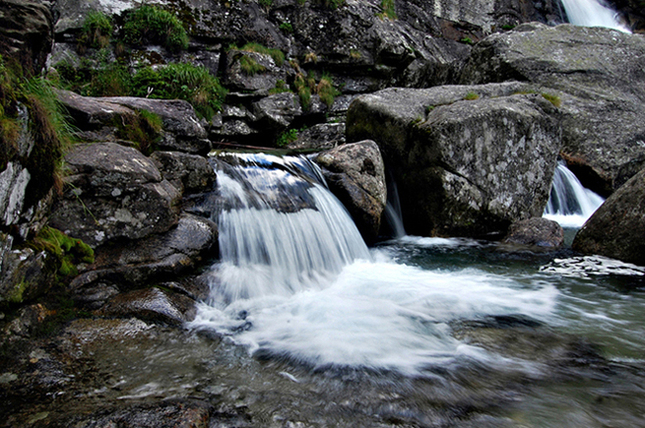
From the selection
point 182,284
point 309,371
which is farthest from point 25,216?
point 309,371

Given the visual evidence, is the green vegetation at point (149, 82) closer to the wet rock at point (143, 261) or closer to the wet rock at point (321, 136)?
the wet rock at point (321, 136)

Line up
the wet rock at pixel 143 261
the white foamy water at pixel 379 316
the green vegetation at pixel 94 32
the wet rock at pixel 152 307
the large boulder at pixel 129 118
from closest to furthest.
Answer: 1. the white foamy water at pixel 379 316
2. the wet rock at pixel 152 307
3. the wet rock at pixel 143 261
4. the large boulder at pixel 129 118
5. the green vegetation at pixel 94 32

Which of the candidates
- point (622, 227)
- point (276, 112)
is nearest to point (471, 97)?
point (622, 227)

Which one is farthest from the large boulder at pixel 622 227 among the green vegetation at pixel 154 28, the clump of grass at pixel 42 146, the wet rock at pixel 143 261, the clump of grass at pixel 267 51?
the green vegetation at pixel 154 28

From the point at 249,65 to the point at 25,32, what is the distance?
27.6 feet

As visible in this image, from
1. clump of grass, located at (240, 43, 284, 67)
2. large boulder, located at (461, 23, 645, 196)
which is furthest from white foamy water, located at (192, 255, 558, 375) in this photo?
clump of grass, located at (240, 43, 284, 67)

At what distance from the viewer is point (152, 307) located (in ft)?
9.08

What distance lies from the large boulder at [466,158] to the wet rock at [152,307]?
14.6 feet

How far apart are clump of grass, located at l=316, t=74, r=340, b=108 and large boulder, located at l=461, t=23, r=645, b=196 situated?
Result: 4.64 m

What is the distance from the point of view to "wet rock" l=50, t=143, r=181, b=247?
10.2 ft

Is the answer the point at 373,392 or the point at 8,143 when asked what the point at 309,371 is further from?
the point at 8,143

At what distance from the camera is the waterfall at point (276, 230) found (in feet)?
12.5

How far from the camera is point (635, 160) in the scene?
784 centimetres

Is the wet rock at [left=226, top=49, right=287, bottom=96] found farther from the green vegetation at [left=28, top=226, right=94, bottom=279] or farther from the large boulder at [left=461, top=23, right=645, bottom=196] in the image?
the green vegetation at [left=28, top=226, right=94, bottom=279]
